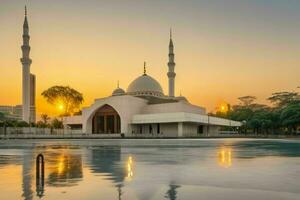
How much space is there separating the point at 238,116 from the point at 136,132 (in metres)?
31.5

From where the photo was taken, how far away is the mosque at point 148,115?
7932 centimetres

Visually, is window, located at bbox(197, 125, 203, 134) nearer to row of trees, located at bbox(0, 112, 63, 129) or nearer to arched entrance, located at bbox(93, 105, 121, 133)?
arched entrance, located at bbox(93, 105, 121, 133)

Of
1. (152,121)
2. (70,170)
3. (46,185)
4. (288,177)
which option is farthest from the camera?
(152,121)

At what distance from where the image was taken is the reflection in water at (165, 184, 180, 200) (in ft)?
26.7

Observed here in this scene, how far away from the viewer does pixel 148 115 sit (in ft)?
267

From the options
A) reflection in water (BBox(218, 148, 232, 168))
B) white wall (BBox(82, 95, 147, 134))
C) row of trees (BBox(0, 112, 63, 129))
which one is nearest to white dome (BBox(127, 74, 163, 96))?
white wall (BBox(82, 95, 147, 134))

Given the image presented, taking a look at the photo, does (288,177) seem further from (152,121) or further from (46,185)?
(152,121)

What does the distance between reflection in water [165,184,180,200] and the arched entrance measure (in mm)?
76873

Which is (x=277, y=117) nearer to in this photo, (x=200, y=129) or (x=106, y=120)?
(x=200, y=129)

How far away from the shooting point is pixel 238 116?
10219cm

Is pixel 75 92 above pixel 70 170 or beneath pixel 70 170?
above

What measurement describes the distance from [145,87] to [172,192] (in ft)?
285

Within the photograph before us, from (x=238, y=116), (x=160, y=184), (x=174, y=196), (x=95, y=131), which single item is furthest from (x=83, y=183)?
(x=238, y=116)

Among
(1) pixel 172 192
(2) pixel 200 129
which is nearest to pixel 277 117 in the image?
(2) pixel 200 129
